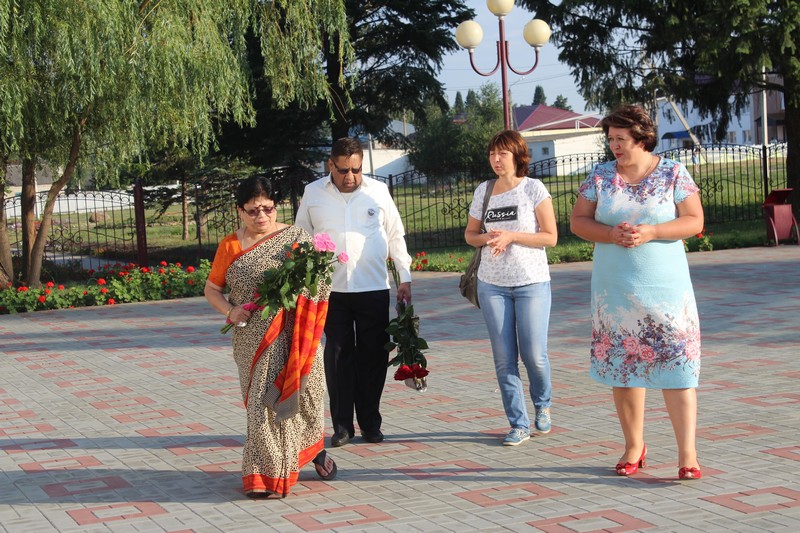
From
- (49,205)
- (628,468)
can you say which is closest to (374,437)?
(628,468)

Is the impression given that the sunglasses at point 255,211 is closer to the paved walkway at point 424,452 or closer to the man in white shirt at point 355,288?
the man in white shirt at point 355,288

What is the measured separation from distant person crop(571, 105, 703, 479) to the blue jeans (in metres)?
0.80

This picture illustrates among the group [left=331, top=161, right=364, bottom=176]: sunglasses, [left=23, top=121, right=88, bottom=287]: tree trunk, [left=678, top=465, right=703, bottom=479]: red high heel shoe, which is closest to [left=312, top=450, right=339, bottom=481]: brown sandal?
[left=331, top=161, right=364, bottom=176]: sunglasses

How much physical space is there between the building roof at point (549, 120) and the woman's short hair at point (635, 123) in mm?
70992

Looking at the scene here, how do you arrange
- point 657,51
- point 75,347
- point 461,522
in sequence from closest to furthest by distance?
point 461,522 < point 75,347 < point 657,51

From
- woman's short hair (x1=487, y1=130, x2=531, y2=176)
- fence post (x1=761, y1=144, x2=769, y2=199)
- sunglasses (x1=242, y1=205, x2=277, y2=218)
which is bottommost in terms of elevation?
sunglasses (x1=242, y1=205, x2=277, y2=218)

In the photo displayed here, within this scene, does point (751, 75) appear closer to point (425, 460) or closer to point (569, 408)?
point (569, 408)

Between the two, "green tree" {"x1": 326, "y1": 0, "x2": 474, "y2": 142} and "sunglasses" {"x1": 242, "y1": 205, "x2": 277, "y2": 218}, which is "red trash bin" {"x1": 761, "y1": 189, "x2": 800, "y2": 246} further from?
"sunglasses" {"x1": 242, "y1": 205, "x2": 277, "y2": 218}

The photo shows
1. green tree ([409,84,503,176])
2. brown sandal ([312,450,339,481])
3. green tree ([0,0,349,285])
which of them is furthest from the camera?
green tree ([409,84,503,176])

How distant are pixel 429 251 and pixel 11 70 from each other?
1006cm

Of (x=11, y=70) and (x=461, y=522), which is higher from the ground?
(x=11, y=70)

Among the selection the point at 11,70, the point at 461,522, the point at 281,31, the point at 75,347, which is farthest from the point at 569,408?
the point at 281,31

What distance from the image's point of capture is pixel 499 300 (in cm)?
594

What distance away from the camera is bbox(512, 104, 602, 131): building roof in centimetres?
7638
